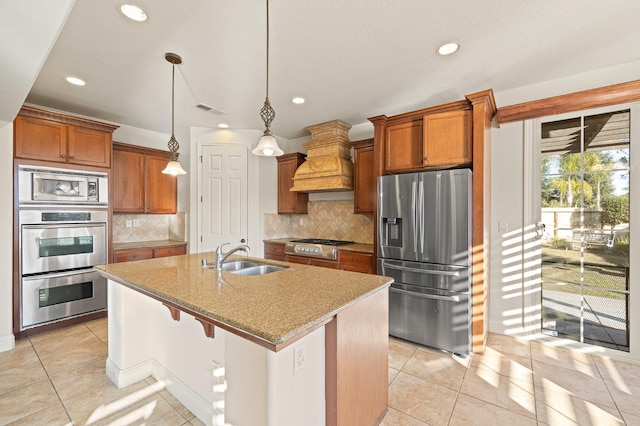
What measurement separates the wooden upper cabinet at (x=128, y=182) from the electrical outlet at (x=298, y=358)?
145 inches

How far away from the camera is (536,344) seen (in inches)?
109

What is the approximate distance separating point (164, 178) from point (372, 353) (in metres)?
3.94

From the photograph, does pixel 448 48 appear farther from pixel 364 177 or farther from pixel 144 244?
pixel 144 244

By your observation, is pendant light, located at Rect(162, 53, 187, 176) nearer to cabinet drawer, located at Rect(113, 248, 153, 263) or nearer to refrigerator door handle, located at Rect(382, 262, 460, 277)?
cabinet drawer, located at Rect(113, 248, 153, 263)

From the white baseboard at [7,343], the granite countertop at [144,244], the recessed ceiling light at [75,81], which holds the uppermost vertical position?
the recessed ceiling light at [75,81]

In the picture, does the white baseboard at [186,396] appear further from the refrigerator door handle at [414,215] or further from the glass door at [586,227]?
the glass door at [586,227]

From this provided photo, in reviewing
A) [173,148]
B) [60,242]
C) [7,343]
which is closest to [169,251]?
[60,242]

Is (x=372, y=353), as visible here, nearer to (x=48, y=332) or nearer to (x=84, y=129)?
(x=48, y=332)

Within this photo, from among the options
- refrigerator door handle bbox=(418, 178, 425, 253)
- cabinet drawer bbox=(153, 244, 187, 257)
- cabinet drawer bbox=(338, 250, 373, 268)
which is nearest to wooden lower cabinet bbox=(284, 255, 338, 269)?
cabinet drawer bbox=(338, 250, 373, 268)

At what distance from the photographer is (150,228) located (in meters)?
4.39

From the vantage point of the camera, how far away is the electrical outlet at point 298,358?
121cm

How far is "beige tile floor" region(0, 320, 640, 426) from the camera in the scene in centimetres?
179

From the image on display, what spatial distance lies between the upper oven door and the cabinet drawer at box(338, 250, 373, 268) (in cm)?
280

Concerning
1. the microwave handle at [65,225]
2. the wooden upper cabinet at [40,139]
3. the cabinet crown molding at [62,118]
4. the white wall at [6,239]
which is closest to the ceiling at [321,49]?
the cabinet crown molding at [62,118]
